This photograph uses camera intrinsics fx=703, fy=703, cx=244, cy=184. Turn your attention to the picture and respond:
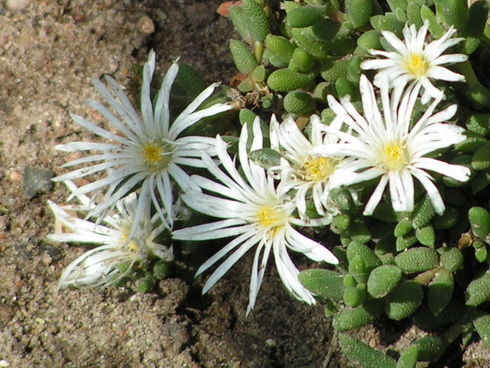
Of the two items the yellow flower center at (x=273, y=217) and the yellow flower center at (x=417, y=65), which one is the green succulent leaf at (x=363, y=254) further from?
the yellow flower center at (x=417, y=65)

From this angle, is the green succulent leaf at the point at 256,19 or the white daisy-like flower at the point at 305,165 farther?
the green succulent leaf at the point at 256,19

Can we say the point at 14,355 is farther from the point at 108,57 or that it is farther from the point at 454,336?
the point at 454,336

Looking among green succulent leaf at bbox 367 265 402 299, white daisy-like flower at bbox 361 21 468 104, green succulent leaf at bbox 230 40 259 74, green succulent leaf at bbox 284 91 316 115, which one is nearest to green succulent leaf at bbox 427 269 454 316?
green succulent leaf at bbox 367 265 402 299

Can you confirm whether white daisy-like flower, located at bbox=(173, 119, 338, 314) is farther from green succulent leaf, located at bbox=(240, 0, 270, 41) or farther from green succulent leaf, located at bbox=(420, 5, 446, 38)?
green succulent leaf, located at bbox=(420, 5, 446, 38)

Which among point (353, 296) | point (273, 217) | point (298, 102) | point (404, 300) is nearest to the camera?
point (353, 296)

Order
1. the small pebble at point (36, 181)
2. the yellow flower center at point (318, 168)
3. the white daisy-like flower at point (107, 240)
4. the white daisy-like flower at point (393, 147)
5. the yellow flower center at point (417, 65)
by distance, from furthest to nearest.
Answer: the small pebble at point (36, 181) < the white daisy-like flower at point (107, 240) < the yellow flower center at point (318, 168) < the yellow flower center at point (417, 65) < the white daisy-like flower at point (393, 147)

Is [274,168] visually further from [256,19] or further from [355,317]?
[256,19]

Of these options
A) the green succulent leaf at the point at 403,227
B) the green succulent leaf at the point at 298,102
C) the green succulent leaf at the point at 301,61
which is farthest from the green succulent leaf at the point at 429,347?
the green succulent leaf at the point at 301,61

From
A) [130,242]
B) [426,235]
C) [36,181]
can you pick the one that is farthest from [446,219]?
[36,181]
